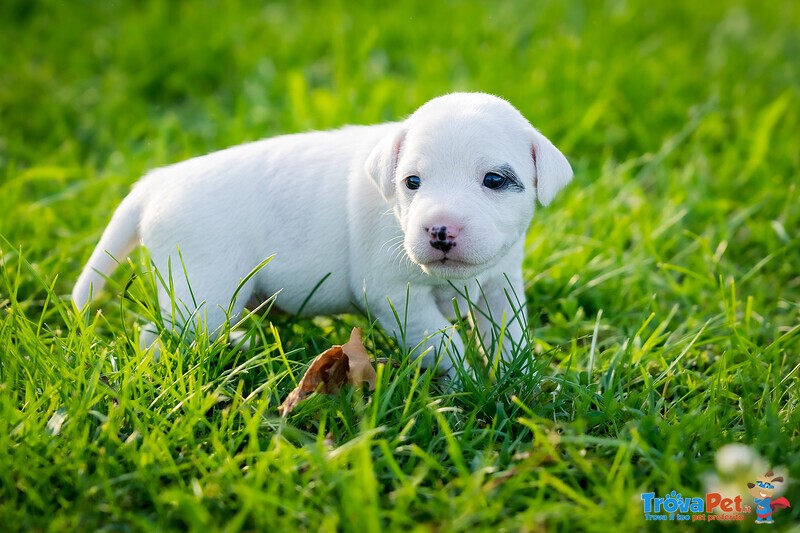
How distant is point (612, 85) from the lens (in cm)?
612

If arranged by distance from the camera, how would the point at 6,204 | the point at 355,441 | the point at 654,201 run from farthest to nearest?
the point at 654,201, the point at 6,204, the point at 355,441

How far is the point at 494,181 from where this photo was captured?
121 inches

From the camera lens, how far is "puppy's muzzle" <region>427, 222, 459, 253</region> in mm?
2875

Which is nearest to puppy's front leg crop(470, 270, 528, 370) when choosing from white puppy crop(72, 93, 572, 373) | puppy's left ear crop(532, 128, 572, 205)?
white puppy crop(72, 93, 572, 373)

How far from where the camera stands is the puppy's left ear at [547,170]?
3164mm

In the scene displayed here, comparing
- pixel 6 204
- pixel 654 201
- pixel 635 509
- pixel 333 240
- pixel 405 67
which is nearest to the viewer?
pixel 635 509

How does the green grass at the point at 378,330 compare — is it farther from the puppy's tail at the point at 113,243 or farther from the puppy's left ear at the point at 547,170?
the puppy's left ear at the point at 547,170

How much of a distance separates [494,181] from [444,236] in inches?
13.7

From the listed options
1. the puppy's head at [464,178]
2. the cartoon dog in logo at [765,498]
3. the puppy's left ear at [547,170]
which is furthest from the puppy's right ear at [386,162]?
the cartoon dog in logo at [765,498]

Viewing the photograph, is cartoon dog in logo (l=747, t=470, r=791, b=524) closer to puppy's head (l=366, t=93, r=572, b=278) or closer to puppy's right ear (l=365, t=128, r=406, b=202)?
puppy's head (l=366, t=93, r=572, b=278)

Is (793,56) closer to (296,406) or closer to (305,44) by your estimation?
(305,44)

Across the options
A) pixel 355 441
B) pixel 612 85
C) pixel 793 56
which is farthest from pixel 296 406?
pixel 793 56

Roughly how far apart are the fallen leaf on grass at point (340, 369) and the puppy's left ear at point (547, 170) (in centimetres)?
88

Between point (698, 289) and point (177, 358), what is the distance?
8.59ft
